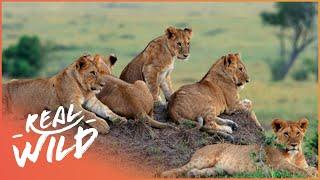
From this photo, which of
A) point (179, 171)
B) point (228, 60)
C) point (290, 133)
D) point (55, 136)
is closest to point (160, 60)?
point (228, 60)

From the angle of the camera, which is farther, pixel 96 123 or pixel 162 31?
pixel 162 31

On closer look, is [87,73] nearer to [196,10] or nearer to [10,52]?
[10,52]

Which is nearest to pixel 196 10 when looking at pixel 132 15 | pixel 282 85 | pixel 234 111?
pixel 132 15

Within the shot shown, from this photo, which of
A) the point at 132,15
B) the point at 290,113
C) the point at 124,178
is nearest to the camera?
the point at 124,178

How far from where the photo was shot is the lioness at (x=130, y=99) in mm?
8289

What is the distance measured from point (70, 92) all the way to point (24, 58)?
12.4m

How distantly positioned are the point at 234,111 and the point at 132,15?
13.6 meters

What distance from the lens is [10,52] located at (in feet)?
63.9

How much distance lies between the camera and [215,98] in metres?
8.74

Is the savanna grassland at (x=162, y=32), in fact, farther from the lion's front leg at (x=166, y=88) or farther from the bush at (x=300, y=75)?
the lion's front leg at (x=166, y=88)

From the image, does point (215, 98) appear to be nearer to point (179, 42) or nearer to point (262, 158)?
point (179, 42)

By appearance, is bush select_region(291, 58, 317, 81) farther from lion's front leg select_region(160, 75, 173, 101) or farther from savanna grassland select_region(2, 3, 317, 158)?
lion's front leg select_region(160, 75, 173, 101)

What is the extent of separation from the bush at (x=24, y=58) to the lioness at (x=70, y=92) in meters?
10.7

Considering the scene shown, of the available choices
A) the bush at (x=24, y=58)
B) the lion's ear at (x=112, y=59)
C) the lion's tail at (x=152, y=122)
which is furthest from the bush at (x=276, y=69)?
the lion's tail at (x=152, y=122)
